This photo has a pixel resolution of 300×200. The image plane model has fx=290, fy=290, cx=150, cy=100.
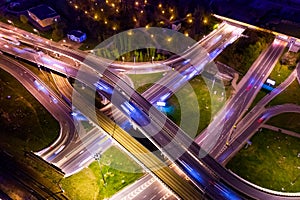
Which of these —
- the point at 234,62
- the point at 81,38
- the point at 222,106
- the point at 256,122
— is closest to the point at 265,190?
the point at 256,122

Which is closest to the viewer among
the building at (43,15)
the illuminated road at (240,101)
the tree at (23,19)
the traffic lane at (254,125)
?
the traffic lane at (254,125)

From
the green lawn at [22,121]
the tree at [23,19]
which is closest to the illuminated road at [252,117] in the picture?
the green lawn at [22,121]

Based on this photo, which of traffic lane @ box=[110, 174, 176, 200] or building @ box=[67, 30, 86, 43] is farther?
building @ box=[67, 30, 86, 43]

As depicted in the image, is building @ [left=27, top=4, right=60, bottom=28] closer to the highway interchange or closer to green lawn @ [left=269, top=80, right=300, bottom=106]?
the highway interchange

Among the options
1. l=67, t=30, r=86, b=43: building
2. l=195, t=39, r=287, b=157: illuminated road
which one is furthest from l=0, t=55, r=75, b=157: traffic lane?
l=195, t=39, r=287, b=157: illuminated road

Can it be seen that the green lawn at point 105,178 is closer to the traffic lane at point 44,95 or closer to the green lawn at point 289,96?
the traffic lane at point 44,95

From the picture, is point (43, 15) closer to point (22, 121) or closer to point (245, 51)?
point (22, 121)
